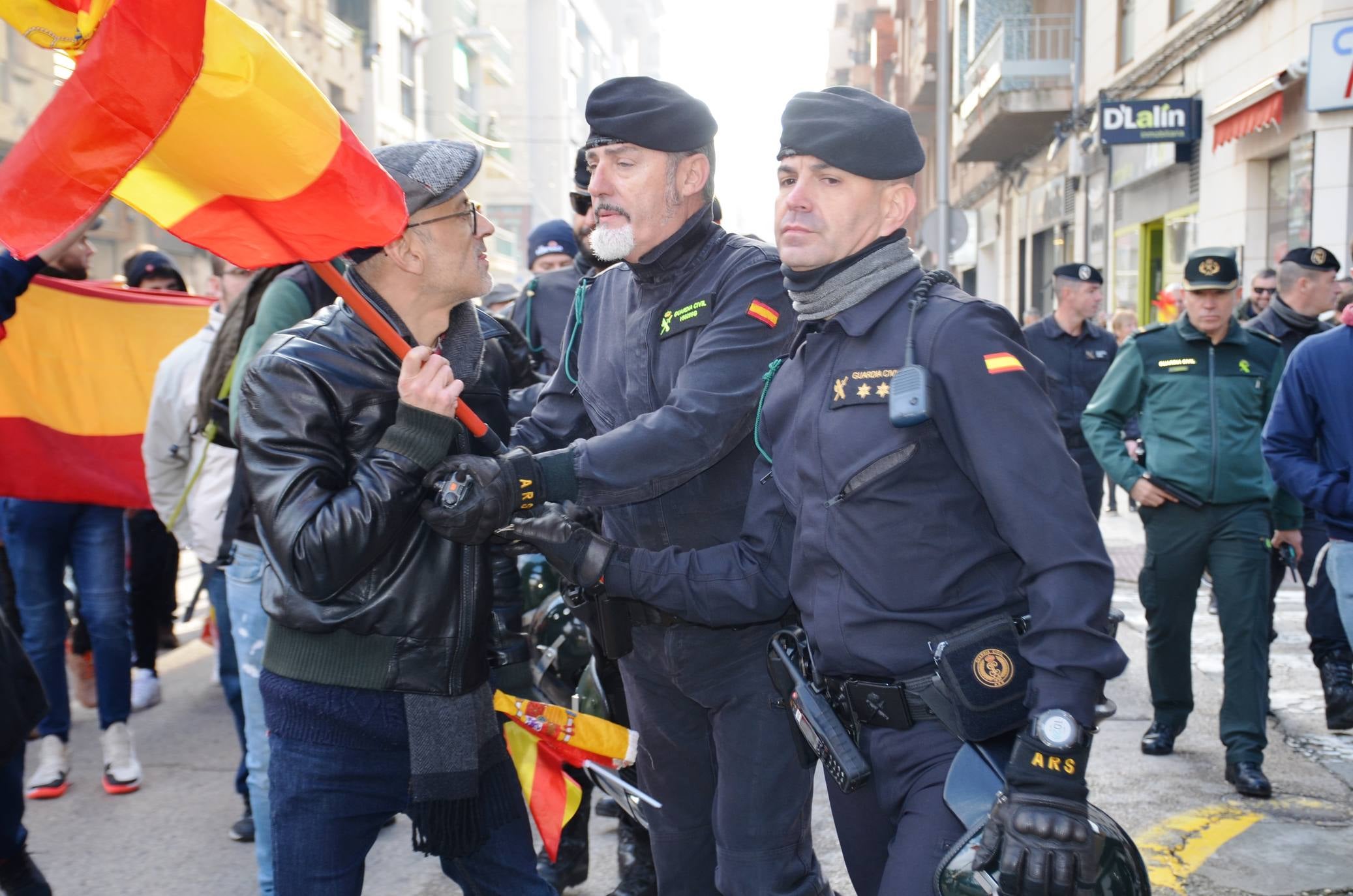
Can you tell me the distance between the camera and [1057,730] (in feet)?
6.94

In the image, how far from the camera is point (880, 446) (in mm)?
2387

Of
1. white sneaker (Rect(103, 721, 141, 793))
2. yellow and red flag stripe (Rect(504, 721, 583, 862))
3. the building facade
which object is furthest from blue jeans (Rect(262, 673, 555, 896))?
the building facade

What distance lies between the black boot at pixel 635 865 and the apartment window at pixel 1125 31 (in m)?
17.0

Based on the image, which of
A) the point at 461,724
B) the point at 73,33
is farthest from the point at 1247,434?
the point at 73,33

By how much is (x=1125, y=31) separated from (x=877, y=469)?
60.7 feet

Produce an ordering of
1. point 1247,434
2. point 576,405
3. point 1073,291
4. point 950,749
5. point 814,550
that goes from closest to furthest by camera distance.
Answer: point 950,749, point 814,550, point 576,405, point 1247,434, point 1073,291

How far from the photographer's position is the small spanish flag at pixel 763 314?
313 centimetres

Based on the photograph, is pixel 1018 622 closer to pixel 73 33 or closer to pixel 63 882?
pixel 73 33

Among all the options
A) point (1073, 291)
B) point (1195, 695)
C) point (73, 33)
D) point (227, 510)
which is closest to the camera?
point (73, 33)

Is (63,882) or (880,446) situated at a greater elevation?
(880,446)

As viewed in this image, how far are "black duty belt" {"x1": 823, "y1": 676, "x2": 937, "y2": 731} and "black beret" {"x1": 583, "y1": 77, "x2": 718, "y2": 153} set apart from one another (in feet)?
5.05

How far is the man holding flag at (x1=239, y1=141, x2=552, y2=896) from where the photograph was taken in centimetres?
239

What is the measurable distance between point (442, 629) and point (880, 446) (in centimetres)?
96

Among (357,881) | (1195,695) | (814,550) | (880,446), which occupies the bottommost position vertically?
(1195,695)
